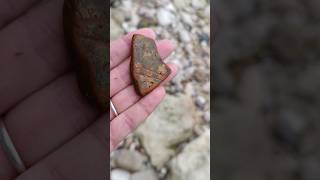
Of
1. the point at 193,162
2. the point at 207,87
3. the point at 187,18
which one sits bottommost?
the point at 193,162

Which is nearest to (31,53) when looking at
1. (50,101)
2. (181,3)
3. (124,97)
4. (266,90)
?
(50,101)

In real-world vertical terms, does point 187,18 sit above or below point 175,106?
above

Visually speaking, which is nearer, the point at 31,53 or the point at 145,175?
the point at 145,175

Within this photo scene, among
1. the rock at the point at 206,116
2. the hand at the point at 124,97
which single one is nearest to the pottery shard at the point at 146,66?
the hand at the point at 124,97

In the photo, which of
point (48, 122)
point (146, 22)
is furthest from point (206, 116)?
point (48, 122)

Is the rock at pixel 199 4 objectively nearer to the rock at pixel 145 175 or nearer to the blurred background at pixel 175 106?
the blurred background at pixel 175 106

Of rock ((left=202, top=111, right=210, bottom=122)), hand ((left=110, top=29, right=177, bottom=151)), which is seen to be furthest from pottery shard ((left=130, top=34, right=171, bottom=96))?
rock ((left=202, top=111, right=210, bottom=122))

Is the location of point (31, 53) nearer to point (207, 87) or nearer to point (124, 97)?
point (124, 97)
